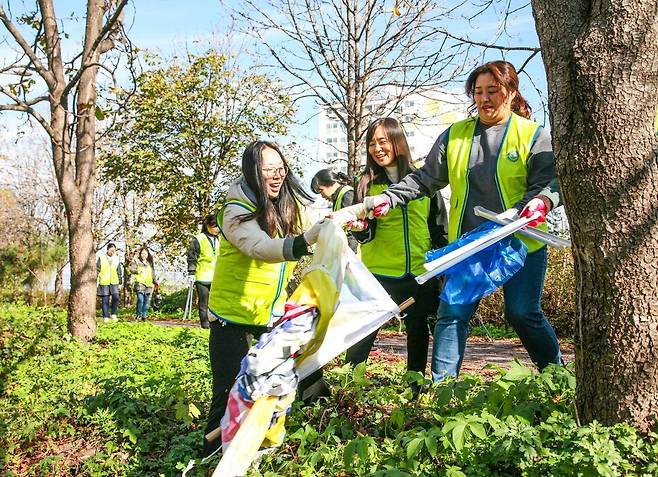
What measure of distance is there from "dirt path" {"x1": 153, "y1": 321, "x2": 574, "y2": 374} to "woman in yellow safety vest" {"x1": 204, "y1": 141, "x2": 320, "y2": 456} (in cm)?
377

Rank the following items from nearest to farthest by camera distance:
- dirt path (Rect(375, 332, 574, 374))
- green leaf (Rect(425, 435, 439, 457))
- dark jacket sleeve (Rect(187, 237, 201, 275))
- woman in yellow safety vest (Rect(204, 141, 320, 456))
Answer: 1. green leaf (Rect(425, 435, 439, 457))
2. woman in yellow safety vest (Rect(204, 141, 320, 456))
3. dirt path (Rect(375, 332, 574, 374))
4. dark jacket sleeve (Rect(187, 237, 201, 275))

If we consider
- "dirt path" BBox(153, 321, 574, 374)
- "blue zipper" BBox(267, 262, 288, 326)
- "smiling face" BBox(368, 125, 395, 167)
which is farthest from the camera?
"dirt path" BBox(153, 321, 574, 374)

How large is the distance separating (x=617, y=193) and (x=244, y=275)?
197cm

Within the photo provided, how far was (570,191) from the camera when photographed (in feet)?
9.36

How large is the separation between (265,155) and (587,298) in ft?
6.22

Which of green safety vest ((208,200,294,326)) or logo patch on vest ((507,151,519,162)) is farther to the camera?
green safety vest ((208,200,294,326))

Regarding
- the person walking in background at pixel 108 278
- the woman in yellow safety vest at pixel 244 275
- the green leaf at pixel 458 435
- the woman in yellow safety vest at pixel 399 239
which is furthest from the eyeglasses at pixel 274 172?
the person walking in background at pixel 108 278

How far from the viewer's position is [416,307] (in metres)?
4.26

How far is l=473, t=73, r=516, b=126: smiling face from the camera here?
3.64 meters

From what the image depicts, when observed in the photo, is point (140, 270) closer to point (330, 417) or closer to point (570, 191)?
point (330, 417)

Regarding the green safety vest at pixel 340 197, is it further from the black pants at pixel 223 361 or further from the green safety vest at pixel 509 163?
the black pants at pixel 223 361

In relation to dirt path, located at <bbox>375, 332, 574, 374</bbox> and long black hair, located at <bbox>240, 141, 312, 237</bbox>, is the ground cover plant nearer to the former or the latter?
long black hair, located at <bbox>240, 141, 312, 237</bbox>

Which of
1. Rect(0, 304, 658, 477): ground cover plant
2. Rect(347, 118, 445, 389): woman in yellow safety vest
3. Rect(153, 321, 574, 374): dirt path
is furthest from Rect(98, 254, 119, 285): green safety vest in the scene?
Rect(347, 118, 445, 389): woman in yellow safety vest

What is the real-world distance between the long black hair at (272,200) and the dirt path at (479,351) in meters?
3.74
